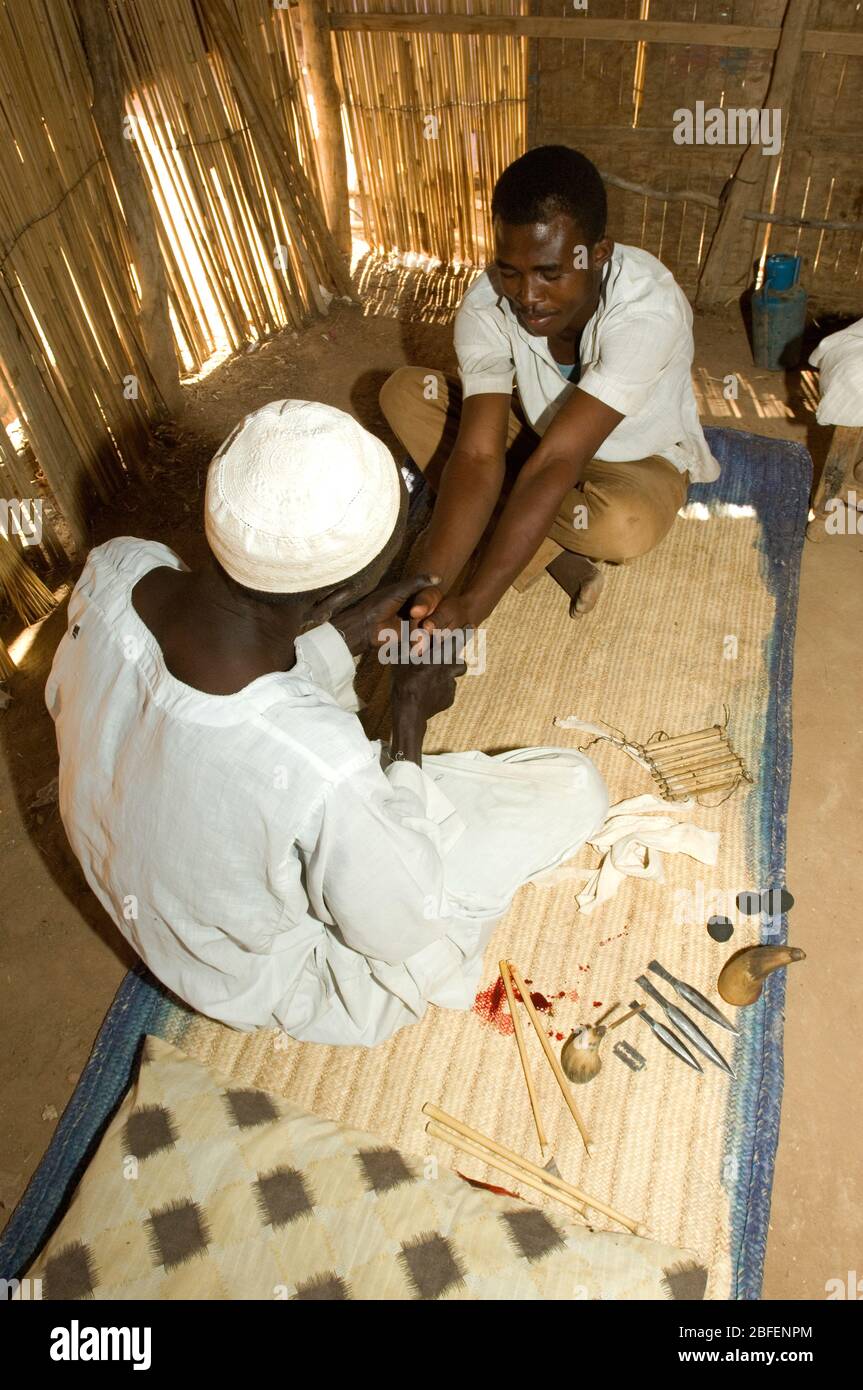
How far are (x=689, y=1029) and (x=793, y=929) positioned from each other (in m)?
0.47

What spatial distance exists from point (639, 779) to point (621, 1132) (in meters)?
0.90

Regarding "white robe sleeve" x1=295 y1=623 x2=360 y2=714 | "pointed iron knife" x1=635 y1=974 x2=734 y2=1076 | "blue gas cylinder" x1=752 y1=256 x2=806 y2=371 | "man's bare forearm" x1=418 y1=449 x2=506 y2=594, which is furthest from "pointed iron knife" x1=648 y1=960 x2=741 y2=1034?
"blue gas cylinder" x1=752 y1=256 x2=806 y2=371

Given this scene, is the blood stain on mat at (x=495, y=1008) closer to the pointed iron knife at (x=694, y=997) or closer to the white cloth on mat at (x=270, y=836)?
the white cloth on mat at (x=270, y=836)

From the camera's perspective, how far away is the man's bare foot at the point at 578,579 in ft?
9.16

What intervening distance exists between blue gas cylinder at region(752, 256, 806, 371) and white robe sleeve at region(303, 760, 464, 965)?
342 centimetres

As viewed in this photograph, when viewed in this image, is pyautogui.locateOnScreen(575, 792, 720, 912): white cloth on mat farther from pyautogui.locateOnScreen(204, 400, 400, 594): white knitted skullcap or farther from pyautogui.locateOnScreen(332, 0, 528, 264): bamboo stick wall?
pyautogui.locateOnScreen(332, 0, 528, 264): bamboo stick wall

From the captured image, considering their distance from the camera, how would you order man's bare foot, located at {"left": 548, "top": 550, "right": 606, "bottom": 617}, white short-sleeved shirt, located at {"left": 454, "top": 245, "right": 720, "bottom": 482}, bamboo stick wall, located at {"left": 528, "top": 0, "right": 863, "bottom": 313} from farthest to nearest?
1. bamboo stick wall, located at {"left": 528, "top": 0, "right": 863, "bottom": 313}
2. man's bare foot, located at {"left": 548, "top": 550, "right": 606, "bottom": 617}
3. white short-sleeved shirt, located at {"left": 454, "top": 245, "right": 720, "bottom": 482}

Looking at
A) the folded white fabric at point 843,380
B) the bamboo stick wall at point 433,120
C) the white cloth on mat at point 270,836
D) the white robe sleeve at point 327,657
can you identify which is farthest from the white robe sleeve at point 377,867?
the bamboo stick wall at point 433,120

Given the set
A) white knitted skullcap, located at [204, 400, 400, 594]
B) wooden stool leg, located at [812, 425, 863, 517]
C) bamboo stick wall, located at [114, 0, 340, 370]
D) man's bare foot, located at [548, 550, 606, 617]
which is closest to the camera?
white knitted skullcap, located at [204, 400, 400, 594]

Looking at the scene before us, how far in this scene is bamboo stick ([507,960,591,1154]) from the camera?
5.90 feet

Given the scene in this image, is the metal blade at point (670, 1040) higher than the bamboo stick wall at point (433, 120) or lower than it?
lower

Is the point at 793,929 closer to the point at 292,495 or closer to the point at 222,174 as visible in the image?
the point at 292,495

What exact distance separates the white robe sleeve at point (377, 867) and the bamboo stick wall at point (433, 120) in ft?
13.2
